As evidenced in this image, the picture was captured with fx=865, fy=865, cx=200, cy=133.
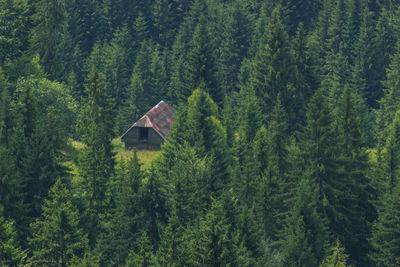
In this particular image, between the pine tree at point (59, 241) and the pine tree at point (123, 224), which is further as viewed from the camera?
the pine tree at point (123, 224)

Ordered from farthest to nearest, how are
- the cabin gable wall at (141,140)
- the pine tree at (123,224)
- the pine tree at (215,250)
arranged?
the cabin gable wall at (141,140) → the pine tree at (123,224) → the pine tree at (215,250)

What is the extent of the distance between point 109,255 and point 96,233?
145 inches

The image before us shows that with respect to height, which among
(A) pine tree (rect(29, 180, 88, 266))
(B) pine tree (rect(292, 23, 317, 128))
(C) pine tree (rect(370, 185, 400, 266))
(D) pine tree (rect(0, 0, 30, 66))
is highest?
(D) pine tree (rect(0, 0, 30, 66))

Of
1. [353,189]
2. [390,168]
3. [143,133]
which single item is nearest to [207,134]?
[353,189]

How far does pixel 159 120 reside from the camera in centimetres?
10769

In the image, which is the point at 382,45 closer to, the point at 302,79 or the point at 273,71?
the point at 302,79

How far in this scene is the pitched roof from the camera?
106062 millimetres

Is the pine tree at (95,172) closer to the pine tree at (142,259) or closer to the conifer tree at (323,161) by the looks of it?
the pine tree at (142,259)

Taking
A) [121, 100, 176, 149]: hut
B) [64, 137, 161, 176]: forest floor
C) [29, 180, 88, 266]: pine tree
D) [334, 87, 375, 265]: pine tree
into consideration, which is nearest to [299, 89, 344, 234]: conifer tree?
[334, 87, 375, 265]: pine tree

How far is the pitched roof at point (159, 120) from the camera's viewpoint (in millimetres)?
106062

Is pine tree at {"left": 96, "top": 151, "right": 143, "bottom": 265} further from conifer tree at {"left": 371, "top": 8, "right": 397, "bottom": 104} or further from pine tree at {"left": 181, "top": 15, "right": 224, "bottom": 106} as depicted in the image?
conifer tree at {"left": 371, "top": 8, "right": 397, "bottom": 104}

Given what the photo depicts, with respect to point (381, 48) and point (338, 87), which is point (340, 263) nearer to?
point (338, 87)

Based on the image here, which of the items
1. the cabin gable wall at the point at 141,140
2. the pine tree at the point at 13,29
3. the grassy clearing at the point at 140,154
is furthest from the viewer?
the cabin gable wall at the point at 141,140

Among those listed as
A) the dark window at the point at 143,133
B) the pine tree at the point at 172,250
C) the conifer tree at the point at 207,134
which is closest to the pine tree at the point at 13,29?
the dark window at the point at 143,133
